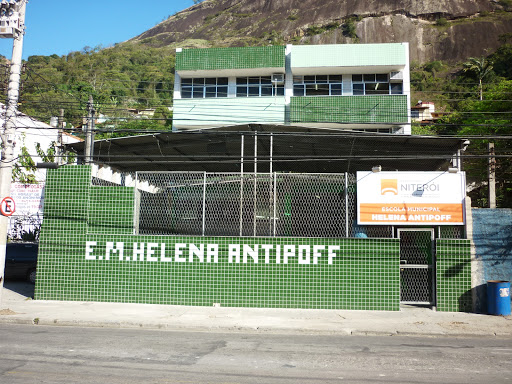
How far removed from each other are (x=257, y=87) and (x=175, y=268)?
65.6ft

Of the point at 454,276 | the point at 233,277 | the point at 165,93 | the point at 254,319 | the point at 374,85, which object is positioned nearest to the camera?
the point at 254,319

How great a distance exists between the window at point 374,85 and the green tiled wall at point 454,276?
62.2 feet

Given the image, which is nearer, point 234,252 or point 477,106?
point 234,252

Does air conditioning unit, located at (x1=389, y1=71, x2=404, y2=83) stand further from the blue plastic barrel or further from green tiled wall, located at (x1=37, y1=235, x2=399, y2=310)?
the blue plastic barrel

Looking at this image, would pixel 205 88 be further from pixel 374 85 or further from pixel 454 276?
pixel 454 276

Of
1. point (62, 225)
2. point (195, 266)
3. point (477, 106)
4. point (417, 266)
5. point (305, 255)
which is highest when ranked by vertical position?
point (477, 106)

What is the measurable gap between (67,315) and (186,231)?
12.6 ft

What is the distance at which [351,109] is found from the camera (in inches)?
1108

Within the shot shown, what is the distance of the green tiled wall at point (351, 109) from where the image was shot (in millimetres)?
27750

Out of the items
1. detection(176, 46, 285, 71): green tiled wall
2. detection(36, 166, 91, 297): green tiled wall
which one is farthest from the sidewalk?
detection(176, 46, 285, 71): green tiled wall

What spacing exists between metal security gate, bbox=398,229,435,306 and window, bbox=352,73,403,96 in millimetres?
18360

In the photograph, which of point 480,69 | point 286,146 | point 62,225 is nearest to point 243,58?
point 286,146

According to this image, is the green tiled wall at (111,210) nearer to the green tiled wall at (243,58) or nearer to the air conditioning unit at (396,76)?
the green tiled wall at (243,58)

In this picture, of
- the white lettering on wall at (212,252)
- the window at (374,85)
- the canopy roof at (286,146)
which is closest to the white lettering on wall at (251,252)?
the white lettering on wall at (212,252)
